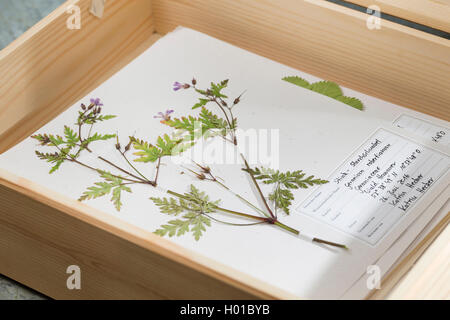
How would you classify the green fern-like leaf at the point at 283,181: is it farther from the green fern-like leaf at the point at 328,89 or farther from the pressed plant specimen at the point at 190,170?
the green fern-like leaf at the point at 328,89

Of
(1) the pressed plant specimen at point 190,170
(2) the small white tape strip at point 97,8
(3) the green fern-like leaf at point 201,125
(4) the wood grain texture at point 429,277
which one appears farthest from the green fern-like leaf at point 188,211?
(2) the small white tape strip at point 97,8

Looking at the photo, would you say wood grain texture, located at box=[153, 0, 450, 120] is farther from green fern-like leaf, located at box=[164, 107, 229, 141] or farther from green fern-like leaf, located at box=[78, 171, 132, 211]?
green fern-like leaf, located at box=[78, 171, 132, 211]

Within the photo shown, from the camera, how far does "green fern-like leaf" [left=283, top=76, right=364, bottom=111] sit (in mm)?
979

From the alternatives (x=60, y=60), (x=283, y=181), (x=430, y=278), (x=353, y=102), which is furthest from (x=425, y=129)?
(x=60, y=60)

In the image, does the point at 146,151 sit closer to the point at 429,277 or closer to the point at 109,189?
the point at 109,189

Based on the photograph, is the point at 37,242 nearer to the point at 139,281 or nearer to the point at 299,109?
the point at 139,281

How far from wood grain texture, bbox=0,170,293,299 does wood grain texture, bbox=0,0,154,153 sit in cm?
18

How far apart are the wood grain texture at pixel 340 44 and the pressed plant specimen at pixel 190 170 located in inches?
4.8

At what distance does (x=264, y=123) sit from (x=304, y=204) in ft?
0.56

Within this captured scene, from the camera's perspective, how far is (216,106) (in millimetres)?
983

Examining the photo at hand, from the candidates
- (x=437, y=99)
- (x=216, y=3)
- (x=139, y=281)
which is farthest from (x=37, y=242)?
(x=437, y=99)

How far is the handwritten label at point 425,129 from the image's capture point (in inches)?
36.0

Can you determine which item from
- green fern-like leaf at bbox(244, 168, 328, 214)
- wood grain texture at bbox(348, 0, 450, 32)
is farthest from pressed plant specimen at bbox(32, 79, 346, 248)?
wood grain texture at bbox(348, 0, 450, 32)

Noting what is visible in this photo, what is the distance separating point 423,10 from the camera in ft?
3.14
